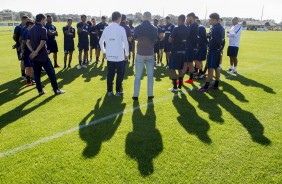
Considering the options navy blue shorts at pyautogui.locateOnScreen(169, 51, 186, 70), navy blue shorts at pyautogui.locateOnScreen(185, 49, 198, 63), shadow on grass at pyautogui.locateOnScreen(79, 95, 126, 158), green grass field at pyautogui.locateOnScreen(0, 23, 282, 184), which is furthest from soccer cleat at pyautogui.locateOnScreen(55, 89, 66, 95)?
navy blue shorts at pyautogui.locateOnScreen(185, 49, 198, 63)

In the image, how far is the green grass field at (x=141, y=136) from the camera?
145 inches

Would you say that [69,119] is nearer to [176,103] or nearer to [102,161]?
[102,161]

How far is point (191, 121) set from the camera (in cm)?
557

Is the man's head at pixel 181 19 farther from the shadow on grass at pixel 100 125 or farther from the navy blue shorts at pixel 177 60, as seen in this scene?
the shadow on grass at pixel 100 125

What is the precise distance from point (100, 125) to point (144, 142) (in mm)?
1224

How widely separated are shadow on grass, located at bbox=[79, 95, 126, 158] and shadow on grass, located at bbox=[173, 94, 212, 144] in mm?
1481

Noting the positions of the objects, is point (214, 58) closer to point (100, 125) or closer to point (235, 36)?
point (235, 36)

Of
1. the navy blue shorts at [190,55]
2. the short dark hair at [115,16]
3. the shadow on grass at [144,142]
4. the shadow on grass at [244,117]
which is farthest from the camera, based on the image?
the navy blue shorts at [190,55]

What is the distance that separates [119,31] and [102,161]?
3.85m

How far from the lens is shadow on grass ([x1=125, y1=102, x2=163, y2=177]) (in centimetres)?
391

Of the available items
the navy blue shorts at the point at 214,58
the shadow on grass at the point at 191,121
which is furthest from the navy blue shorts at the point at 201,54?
the shadow on grass at the point at 191,121

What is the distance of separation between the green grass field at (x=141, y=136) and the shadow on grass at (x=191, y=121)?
0.07 feet

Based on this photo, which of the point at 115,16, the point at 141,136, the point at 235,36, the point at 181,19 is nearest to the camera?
the point at 141,136

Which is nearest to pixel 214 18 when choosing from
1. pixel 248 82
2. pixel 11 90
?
pixel 248 82
